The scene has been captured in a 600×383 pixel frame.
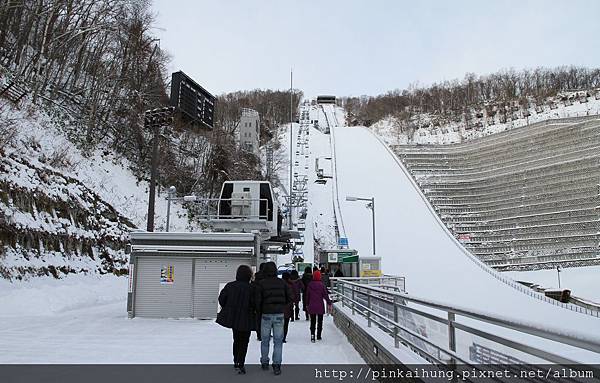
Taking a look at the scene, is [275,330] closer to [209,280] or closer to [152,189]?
[209,280]

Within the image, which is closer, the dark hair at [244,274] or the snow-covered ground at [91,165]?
the dark hair at [244,274]

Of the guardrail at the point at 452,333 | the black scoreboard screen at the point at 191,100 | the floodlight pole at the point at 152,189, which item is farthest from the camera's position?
the black scoreboard screen at the point at 191,100

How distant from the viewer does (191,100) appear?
139ft

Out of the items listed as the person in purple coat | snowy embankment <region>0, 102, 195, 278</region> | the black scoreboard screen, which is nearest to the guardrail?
the person in purple coat

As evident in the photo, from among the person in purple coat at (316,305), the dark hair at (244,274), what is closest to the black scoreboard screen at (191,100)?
A: the person in purple coat at (316,305)

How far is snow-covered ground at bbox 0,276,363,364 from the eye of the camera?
8820 millimetres

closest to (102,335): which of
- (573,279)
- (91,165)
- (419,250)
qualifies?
(91,165)

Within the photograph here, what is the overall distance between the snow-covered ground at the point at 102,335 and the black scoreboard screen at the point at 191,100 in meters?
24.4

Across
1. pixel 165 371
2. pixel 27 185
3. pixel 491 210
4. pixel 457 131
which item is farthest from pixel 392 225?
pixel 457 131

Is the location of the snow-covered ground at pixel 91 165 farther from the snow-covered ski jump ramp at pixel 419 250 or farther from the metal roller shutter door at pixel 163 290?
the snow-covered ski jump ramp at pixel 419 250

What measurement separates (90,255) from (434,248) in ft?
89.6

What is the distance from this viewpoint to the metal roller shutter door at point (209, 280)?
50.5 feet

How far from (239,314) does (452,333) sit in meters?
3.75

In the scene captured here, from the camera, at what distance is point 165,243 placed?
1529cm
